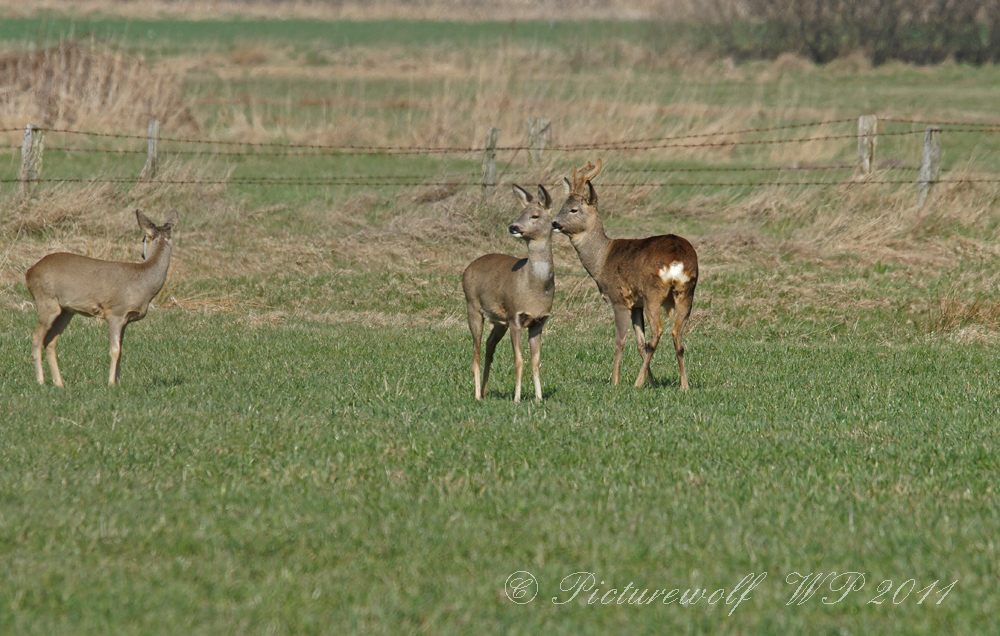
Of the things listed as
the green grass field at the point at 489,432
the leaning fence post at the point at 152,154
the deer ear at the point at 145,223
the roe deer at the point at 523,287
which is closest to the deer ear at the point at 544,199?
the roe deer at the point at 523,287

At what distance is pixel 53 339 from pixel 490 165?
9983 millimetres

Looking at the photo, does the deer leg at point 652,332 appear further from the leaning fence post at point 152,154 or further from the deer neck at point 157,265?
the leaning fence post at point 152,154

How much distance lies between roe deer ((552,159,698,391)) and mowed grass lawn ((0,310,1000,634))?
51 cm

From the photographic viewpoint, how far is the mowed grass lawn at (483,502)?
17.0ft

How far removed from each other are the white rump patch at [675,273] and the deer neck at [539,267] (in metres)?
1.26

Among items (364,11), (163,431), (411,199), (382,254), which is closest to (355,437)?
(163,431)

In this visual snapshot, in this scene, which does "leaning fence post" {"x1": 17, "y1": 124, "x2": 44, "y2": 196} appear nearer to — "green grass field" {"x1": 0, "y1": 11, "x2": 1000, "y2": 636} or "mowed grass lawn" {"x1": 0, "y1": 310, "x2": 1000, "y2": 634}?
"green grass field" {"x1": 0, "y1": 11, "x2": 1000, "y2": 636}

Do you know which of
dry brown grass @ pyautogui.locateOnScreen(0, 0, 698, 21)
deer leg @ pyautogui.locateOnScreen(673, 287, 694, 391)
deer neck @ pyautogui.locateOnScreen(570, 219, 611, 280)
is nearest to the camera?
deer leg @ pyautogui.locateOnScreen(673, 287, 694, 391)

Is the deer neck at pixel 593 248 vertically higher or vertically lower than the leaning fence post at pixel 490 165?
higher

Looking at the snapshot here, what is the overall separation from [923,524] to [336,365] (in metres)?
6.13

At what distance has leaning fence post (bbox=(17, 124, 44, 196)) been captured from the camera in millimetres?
18438

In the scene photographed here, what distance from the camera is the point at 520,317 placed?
30.8 ft

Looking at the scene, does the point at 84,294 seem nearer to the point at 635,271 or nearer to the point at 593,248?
the point at 593,248

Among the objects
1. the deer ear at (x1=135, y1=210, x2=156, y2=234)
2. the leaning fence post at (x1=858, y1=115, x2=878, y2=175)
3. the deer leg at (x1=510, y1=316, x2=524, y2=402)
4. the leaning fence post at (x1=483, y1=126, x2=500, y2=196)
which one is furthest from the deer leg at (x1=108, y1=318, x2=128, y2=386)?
the leaning fence post at (x1=858, y1=115, x2=878, y2=175)
